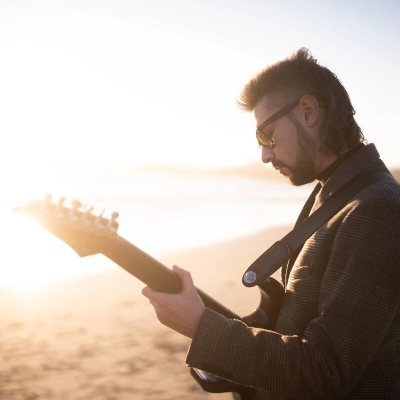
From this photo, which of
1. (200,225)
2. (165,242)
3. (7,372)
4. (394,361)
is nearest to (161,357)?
(7,372)

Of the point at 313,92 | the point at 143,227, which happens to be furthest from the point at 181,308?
the point at 143,227

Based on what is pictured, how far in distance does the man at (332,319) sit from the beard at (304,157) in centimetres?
16

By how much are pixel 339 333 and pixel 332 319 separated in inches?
2.3

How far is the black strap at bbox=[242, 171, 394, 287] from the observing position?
206 cm

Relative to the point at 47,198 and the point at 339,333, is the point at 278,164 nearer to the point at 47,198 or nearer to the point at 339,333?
the point at 339,333

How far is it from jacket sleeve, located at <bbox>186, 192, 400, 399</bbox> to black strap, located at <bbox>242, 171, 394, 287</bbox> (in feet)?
0.90

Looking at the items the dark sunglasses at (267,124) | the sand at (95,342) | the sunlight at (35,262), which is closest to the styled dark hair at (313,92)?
the dark sunglasses at (267,124)

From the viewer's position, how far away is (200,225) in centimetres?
1348

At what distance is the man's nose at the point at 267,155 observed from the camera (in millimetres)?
2611

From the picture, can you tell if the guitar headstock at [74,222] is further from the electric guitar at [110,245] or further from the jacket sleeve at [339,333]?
the jacket sleeve at [339,333]

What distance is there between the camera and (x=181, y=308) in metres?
1.90

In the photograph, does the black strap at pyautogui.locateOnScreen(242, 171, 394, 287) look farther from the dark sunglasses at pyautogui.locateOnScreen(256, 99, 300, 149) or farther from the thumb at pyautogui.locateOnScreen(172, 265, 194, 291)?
the dark sunglasses at pyautogui.locateOnScreen(256, 99, 300, 149)

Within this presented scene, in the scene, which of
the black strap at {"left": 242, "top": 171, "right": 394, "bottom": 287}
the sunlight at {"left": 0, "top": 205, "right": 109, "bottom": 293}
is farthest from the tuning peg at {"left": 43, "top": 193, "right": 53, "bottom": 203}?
the sunlight at {"left": 0, "top": 205, "right": 109, "bottom": 293}

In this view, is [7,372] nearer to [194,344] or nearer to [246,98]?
[194,344]
